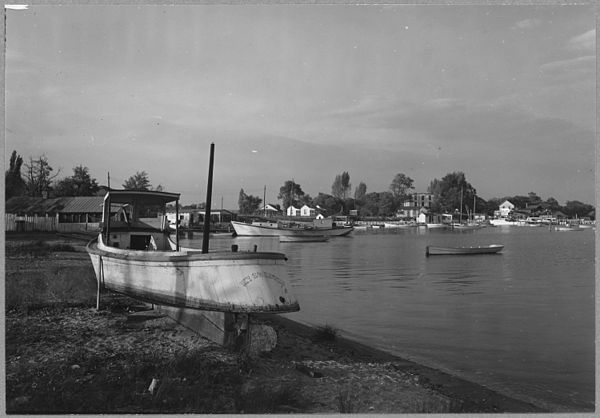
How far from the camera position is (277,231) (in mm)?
75062

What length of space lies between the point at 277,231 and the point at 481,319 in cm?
6062

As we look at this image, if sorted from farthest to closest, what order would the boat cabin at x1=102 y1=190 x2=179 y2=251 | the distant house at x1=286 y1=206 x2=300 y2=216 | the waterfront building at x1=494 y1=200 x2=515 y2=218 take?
the waterfront building at x1=494 y1=200 x2=515 y2=218
the distant house at x1=286 y1=206 x2=300 y2=216
the boat cabin at x1=102 y1=190 x2=179 y2=251

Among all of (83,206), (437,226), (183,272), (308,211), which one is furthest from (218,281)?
(437,226)

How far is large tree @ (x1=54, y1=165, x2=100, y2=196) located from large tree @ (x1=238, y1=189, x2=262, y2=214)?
71.0 metres

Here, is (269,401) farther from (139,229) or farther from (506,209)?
(506,209)

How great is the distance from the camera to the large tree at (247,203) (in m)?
129

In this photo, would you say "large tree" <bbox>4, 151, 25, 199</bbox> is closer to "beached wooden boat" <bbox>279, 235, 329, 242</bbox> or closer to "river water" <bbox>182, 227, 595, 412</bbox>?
"river water" <bbox>182, 227, 595, 412</bbox>

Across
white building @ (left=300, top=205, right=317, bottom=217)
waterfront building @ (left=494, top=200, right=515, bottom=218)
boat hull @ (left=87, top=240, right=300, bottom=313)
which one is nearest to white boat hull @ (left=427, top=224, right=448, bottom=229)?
white building @ (left=300, top=205, right=317, bottom=217)

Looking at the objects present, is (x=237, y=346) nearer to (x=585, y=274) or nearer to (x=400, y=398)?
(x=400, y=398)

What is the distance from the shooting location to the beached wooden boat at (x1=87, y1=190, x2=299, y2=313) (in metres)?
8.34

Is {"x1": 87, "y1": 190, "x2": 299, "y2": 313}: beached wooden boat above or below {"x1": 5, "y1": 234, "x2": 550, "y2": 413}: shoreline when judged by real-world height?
above

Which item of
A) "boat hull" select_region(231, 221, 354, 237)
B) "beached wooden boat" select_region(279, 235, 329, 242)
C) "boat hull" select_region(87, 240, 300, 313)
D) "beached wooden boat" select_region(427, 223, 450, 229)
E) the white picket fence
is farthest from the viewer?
"beached wooden boat" select_region(427, 223, 450, 229)

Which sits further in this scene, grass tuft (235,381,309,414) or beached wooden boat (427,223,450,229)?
beached wooden boat (427,223,450,229)

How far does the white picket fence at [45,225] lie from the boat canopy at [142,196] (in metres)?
31.1
